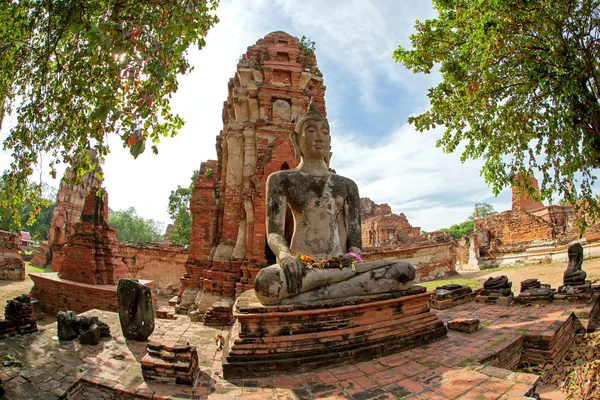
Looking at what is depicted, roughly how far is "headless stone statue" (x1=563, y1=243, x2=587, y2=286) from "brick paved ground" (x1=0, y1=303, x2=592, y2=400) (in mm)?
2900

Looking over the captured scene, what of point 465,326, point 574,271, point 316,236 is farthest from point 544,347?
point 574,271

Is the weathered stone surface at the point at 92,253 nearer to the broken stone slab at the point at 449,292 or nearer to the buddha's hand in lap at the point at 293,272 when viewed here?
the buddha's hand in lap at the point at 293,272

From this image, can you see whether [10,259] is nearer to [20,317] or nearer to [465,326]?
[20,317]

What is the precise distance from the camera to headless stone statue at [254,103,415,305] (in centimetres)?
382

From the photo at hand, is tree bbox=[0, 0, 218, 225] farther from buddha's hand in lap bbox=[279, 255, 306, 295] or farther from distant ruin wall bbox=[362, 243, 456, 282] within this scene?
distant ruin wall bbox=[362, 243, 456, 282]

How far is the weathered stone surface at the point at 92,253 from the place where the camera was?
10.7 m

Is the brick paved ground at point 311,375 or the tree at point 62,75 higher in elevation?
the tree at point 62,75

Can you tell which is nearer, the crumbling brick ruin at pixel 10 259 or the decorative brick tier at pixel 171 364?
the decorative brick tier at pixel 171 364

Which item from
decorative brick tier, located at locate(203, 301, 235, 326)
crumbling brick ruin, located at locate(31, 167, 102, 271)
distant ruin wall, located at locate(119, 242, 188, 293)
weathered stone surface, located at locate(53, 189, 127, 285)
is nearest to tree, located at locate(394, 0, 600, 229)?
decorative brick tier, located at locate(203, 301, 235, 326)

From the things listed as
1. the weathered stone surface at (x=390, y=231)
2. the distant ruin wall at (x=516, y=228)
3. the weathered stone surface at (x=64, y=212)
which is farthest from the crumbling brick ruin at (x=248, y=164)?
→ the weathered stone surface at (x=64, y=212)

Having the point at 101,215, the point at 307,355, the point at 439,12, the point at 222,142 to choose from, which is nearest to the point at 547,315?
the point at 307,355

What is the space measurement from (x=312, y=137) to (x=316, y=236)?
4.92 feet

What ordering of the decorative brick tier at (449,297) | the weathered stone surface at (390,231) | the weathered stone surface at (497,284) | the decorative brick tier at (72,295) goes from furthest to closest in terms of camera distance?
the weathered stone surface at (390,231) < the decorative brick tier at (72,295) < the weathered stone surface at (497,284) < the decorative brick tier at (449,297)

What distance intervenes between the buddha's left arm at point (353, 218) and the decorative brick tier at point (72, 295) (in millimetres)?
7663
